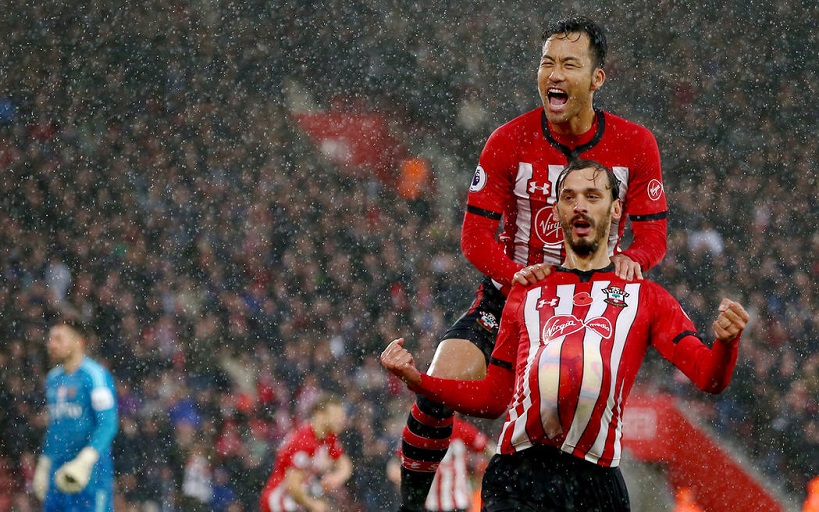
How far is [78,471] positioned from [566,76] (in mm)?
3879

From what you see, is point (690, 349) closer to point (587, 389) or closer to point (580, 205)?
point (587, 389)

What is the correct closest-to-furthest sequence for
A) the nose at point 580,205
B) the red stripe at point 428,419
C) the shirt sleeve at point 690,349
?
the shirt sleeve at point 690,349, the nose at point 580,205, the red stripe at point 428,419

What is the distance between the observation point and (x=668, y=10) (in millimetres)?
12633

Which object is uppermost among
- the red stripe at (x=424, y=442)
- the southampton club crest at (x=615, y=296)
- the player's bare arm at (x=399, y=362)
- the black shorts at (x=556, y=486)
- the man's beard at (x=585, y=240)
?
the man's beard at (x=585, y=240)

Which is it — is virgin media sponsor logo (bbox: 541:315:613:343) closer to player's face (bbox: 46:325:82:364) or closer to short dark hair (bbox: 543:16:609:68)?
short dark hair (bbox: 543:16:609:68)

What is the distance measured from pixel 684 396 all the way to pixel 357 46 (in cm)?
559

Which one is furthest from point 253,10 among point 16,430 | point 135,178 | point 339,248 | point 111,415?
point 111,415

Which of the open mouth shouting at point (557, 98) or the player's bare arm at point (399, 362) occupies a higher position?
the open mouth shouting at point (557, 98)

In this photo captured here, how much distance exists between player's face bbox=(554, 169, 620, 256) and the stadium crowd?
6.11m

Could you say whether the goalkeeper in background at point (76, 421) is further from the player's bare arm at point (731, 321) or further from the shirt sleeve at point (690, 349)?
the player's bare arm at point (731, 321)

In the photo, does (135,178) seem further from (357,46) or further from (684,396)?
(684,396)

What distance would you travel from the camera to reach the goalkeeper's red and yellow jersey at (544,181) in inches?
164

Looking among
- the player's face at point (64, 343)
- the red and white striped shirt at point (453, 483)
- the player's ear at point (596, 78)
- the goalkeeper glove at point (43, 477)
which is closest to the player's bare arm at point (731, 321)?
the player's ear at point (596, 78)

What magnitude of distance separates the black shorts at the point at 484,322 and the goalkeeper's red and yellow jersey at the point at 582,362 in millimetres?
647
